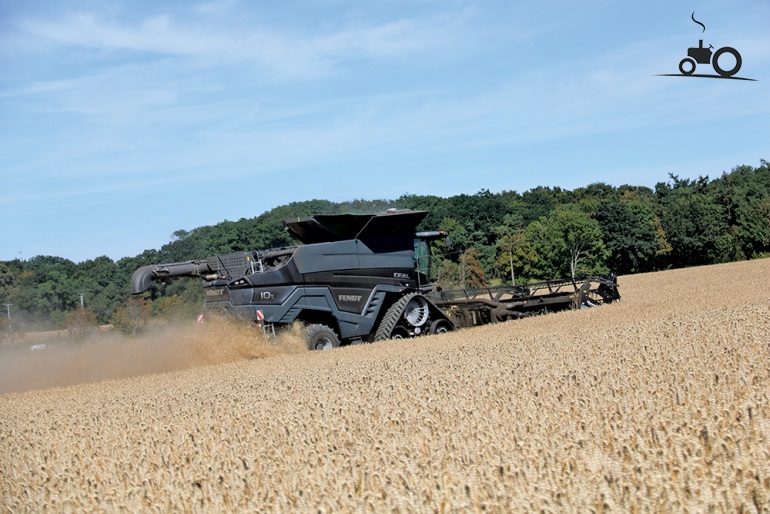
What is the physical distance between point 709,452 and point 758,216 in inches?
3402

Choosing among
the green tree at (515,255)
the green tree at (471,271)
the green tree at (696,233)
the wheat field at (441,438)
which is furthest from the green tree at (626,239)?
the wheat field at (441,438)

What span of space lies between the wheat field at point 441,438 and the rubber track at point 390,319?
7.20m

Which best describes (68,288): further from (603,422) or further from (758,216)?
(758,216)

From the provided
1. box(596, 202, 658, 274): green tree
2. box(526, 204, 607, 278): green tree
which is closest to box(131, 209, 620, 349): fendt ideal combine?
box(526, 204, 607, 278): green tree

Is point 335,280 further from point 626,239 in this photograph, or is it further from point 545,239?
point 626,239

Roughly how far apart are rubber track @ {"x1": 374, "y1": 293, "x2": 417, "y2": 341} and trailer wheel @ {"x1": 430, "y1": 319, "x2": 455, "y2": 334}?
132 cm

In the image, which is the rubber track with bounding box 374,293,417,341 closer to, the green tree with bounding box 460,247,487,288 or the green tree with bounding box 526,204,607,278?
the green tree with bounding box 460,247,487,288

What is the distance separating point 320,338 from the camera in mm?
17969

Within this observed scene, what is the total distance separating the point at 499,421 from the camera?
6.11 m

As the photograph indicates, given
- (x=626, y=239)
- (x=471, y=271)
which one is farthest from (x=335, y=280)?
(x=626, y=239)

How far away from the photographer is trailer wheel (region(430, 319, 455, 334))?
2086 centimetres

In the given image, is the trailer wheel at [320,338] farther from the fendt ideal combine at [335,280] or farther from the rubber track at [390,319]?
the rubber track at [390,319]

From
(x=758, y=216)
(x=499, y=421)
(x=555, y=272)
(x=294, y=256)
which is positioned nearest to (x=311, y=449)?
(x=499, y=421)

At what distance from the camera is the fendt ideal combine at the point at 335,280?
1762 centimetres
